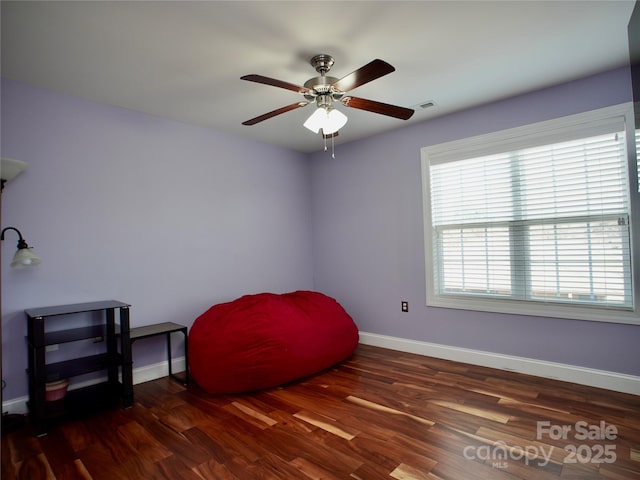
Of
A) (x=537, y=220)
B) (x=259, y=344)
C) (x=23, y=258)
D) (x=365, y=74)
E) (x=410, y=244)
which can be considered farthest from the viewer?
(x=410, y=244)

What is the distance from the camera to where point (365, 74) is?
75.6 inches

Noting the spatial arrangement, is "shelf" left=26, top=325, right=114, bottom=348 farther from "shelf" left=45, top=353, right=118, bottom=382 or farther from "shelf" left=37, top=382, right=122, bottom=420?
"shelf" left=37, top=382, right=122, bottom=420

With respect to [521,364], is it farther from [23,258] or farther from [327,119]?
[23,258]

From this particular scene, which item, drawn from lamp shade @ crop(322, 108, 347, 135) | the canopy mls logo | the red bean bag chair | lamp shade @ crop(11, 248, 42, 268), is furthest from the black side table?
the canopy mls logo

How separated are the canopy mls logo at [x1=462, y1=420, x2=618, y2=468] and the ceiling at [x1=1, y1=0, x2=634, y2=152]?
242 cm

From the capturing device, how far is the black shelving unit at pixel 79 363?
2.27 m

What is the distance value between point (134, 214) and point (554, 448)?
3.47 metres

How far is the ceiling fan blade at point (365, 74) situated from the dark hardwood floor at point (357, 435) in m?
2.07

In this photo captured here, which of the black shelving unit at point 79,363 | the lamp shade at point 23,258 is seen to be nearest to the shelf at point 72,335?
the black shelving unit at point 79,363

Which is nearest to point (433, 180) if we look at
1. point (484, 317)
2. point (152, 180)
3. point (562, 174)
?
point (562, 174)

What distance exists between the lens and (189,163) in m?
3.50

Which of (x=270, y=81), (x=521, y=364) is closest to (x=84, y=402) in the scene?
(x=270, y=81)

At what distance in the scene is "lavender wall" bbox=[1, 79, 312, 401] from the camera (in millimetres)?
2574

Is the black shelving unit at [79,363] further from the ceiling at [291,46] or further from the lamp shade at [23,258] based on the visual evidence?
the ceiling at [291,46]
